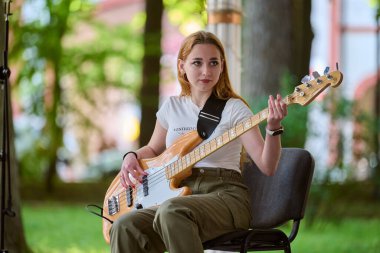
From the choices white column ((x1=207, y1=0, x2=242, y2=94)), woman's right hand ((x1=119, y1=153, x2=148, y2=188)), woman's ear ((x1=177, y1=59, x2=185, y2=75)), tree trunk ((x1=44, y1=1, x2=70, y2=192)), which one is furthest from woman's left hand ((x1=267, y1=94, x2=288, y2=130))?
tree trunk ((x1=44, y1=1, x2=70, y2=192))

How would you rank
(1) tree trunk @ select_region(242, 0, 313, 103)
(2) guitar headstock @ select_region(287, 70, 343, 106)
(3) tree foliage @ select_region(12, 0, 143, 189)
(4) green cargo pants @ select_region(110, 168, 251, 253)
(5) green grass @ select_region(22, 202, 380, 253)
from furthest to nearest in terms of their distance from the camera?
(3) tree foliage @ select_region(12, 0, 143, 189) → (1) tree trunk @ select_region(242, 0, 313, 103) → (5) green grass @ select_region(22, 202, 380, 253) → (4) green cargo pants @ select_region(110, 168, 251, 253) → (2) guitar headstock @ select_region(287, 70, 343, 106)

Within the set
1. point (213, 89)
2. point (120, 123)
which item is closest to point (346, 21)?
point (120, 123)

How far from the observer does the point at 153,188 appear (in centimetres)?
502

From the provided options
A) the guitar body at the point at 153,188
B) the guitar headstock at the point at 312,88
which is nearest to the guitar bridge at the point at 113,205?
the guitar body at the point at 153,188

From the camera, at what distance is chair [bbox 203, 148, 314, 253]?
4.79m

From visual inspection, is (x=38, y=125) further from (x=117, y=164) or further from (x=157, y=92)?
(x=117, y=164)

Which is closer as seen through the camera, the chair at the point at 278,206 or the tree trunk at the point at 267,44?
the chair at the point at 278,206

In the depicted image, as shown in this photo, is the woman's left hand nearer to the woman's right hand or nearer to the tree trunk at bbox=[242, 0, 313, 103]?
the woman's right hand

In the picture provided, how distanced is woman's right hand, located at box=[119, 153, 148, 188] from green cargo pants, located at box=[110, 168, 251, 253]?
282mm

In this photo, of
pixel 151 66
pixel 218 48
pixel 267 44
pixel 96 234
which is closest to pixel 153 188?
pixel 218 48

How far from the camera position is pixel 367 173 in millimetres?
13258

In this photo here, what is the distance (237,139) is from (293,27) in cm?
658

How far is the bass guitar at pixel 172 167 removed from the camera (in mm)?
4457

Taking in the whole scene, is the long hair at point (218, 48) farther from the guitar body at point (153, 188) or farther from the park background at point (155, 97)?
the park background at point (155, 97)
